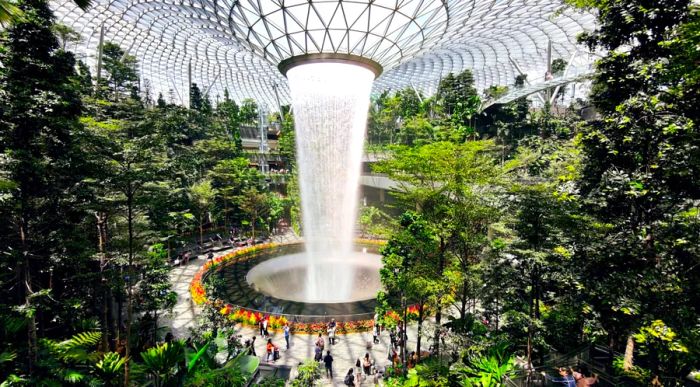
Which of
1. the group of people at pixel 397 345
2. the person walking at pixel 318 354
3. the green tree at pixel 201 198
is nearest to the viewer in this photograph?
the group of people at pixel 397 345

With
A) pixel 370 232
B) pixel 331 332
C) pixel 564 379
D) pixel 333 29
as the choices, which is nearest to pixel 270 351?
pixel 331 332

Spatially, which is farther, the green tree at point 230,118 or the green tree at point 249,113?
the green tree at point 249,113

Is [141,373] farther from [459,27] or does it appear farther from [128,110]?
[459,27]

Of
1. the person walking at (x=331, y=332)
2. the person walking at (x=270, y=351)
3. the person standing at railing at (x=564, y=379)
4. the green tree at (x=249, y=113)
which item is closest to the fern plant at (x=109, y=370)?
the person walking at (x=270, y=351)

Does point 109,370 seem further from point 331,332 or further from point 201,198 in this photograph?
point 201,198

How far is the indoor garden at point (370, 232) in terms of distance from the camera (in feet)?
23.6

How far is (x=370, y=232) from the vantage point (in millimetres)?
18406

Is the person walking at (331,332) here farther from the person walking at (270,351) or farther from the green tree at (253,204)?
the green tree at (253,204)

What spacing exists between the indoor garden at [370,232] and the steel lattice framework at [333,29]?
0.28m

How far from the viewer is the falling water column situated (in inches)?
1088

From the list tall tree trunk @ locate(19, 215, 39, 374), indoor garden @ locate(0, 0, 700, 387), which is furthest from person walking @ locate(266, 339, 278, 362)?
tall tree trunk @ locate(19, 215, 39, 374)

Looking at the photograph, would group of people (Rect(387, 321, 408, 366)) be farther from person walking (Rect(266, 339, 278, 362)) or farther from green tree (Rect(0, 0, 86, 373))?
green tree (Rect(0, 0, 86, 373))

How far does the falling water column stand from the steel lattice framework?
232 centimetres

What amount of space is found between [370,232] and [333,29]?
1707cm
